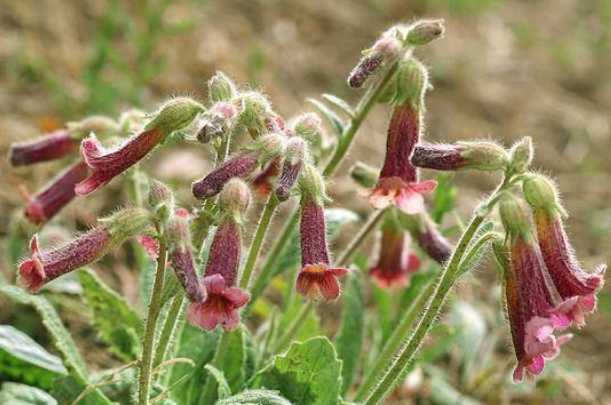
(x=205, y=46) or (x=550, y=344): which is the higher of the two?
(x=205, y=46)

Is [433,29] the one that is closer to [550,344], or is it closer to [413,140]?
[413,140]

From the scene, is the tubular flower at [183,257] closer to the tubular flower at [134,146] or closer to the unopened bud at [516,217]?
the tubular flower at [134,146]

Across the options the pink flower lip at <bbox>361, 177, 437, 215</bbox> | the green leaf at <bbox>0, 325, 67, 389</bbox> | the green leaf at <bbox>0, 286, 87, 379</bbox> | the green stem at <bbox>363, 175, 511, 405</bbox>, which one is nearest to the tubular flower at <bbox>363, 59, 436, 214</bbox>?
the pink flower lip at <bbox>361, 177, 437, 215</bbox>

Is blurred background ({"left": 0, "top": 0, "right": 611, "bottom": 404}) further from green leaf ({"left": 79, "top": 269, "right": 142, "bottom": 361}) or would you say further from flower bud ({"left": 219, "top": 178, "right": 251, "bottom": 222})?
flower bud ({"left": 219, "top": 178, "right": 251, "bottom": 222})

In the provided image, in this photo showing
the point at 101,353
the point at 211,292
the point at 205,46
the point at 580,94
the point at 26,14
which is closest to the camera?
the point at 211,292

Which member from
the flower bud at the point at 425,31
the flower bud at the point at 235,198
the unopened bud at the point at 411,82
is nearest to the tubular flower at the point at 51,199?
the flower bud at the point at 235,198

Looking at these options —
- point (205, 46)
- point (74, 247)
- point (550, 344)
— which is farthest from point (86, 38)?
point (550, 344)
